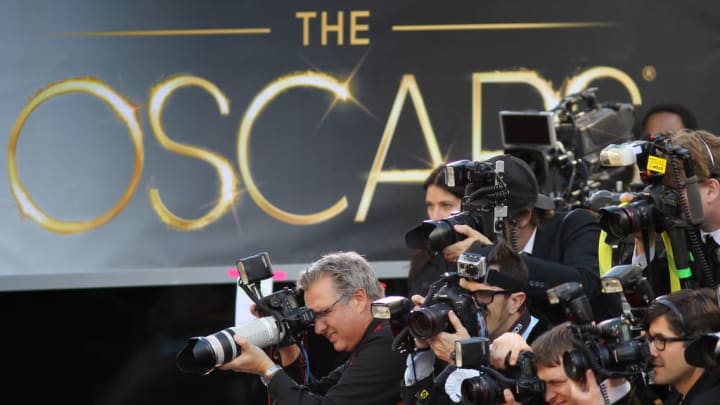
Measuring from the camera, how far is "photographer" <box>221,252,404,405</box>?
15.7ft

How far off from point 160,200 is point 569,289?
346 cm

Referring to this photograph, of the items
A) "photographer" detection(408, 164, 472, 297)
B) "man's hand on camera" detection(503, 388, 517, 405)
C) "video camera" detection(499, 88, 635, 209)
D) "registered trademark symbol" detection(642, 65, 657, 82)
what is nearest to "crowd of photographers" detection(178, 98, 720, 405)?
"man's hand on camera" detection(503, 388, 517, 405)

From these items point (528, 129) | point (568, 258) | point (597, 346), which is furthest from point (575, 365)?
point (528, 129)

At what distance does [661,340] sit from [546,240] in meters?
1.17

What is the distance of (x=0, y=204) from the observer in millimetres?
6812

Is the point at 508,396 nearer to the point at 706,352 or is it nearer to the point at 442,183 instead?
the point at 706,352

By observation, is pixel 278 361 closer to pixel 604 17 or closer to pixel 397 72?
pixel 397 72

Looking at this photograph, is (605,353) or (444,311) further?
(444,311)

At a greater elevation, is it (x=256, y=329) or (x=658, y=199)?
(x=658, y=199)

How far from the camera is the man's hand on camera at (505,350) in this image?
395 centimetres

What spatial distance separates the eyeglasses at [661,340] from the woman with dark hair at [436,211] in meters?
1.57

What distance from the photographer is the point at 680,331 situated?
388cm

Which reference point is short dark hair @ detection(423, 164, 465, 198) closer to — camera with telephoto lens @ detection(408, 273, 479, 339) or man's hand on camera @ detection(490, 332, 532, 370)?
camera with telephoto lens @ detection(408, 273, 479, 339)

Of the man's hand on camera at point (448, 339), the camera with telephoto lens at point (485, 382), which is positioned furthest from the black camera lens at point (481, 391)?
the man's hand on camera at point (448, 339)
